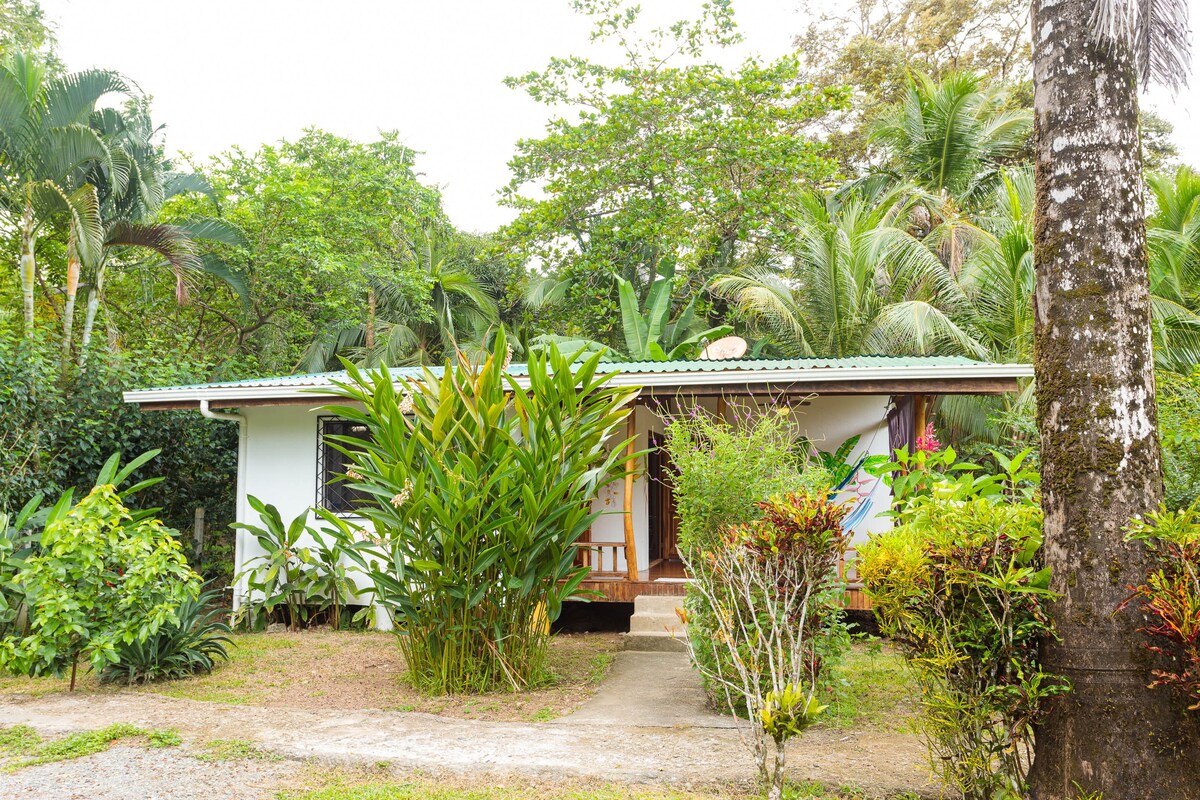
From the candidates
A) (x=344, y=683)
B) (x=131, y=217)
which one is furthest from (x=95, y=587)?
(x=131, y=217)

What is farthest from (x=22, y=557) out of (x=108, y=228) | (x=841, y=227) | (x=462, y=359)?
(x=841, y=227)

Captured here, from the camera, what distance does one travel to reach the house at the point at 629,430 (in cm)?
886

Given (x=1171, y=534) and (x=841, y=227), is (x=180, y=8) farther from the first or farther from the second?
(x=1171, y=534)

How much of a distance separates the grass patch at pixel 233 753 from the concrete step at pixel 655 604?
443cm

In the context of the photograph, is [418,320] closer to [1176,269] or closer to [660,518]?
[660,518]

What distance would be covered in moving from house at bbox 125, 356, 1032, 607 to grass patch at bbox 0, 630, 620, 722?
1374 mm

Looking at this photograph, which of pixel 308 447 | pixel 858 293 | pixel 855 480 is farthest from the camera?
pixel 858 293

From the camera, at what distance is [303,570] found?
31.8 feet

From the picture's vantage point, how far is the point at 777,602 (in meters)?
4.33

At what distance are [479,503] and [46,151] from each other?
8.33m

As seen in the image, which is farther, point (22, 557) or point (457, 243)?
point (457, 243)

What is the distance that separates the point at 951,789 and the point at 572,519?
3047 mm

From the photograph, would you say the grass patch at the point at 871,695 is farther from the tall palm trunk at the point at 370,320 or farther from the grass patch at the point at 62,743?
the tall palm trunk at the point at 370,320

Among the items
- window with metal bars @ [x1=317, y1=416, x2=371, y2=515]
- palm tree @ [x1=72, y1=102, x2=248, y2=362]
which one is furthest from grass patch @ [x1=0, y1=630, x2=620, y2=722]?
palm tree @ [x1=72, y1=102, x2=248, y2=362]
